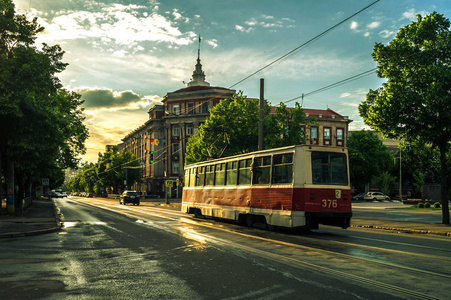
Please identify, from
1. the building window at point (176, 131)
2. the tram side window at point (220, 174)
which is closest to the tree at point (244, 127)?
the tram side window at point (220, 174)

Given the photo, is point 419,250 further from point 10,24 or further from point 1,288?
point 10,24

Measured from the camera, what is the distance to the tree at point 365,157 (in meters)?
73.9

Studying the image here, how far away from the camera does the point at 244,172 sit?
61.1ft

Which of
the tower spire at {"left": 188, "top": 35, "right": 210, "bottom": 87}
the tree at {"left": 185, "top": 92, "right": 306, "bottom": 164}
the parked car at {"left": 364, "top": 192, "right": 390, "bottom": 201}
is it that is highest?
the tower spire at {"left": 188, "top": 35, "right": 210, "bottom": 87}

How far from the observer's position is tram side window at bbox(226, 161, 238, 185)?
19.5 meters

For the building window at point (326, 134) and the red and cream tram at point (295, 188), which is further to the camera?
the building window at point (326, 134)

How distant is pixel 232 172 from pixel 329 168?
5650 millimetres

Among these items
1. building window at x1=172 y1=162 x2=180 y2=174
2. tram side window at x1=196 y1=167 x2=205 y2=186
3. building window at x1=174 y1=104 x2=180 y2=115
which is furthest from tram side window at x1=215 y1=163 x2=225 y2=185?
building window at x1=172 y1=162 x2=180 y2=174

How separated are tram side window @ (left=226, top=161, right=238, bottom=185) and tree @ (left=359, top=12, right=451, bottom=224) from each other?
7.20 meters

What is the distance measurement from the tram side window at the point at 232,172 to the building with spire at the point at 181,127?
175 feet

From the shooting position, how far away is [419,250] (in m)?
11.0

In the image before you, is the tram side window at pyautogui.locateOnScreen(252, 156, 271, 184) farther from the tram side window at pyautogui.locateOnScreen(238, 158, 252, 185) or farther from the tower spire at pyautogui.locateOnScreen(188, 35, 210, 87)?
the tower spire at pyautogui.locateOnScreen(188, 35, 210, 87)

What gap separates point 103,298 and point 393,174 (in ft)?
278

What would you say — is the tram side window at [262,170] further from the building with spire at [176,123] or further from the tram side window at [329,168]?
the building with spire at [176,123]
